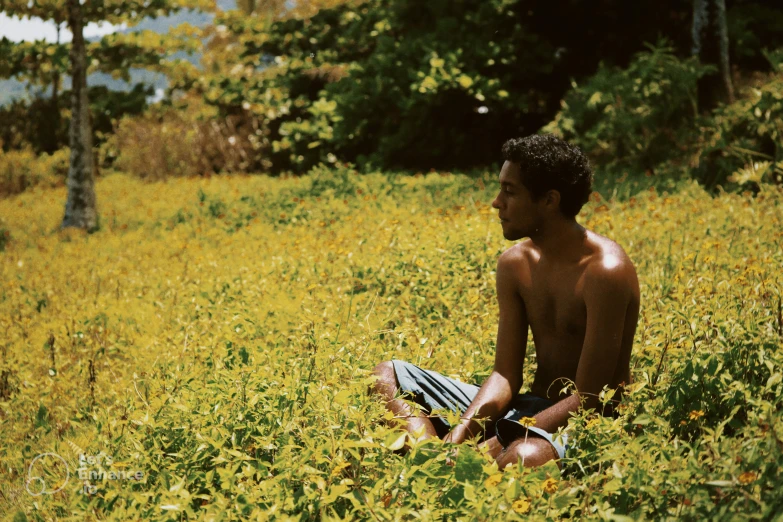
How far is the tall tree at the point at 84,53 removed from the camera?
10039 mm

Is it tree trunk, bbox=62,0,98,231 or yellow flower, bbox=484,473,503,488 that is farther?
tree trunk, bbox=62,0,98,231

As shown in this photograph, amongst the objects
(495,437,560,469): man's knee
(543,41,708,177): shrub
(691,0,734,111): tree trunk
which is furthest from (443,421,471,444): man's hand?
(691,0,734,111): tree trunk

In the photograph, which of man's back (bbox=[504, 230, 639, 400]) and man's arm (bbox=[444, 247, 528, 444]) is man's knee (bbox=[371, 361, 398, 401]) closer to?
man's arm (bbox=[444, 247, 528, 444])

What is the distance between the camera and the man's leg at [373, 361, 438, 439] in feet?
10.2

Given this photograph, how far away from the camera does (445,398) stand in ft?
11.2

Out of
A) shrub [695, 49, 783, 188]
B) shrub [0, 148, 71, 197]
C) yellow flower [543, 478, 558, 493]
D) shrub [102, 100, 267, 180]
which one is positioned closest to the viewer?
yellow flower [543, 478, 558, 493]

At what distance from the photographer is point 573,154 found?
124 inches

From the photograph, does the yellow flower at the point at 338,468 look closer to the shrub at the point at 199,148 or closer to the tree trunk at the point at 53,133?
the shrub at the point at 199,148

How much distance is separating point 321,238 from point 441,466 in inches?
176

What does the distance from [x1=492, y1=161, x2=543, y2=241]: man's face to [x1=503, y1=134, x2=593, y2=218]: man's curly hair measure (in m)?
0.03

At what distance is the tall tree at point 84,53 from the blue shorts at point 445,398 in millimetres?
7844

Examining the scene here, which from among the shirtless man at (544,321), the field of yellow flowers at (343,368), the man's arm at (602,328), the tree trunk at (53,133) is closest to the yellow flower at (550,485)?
the field of yellow flowers at (343,368)

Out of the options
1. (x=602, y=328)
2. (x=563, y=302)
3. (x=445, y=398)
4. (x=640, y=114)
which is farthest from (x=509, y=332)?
(x=640, y=114)

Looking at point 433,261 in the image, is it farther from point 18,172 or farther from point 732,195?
point 18,172
